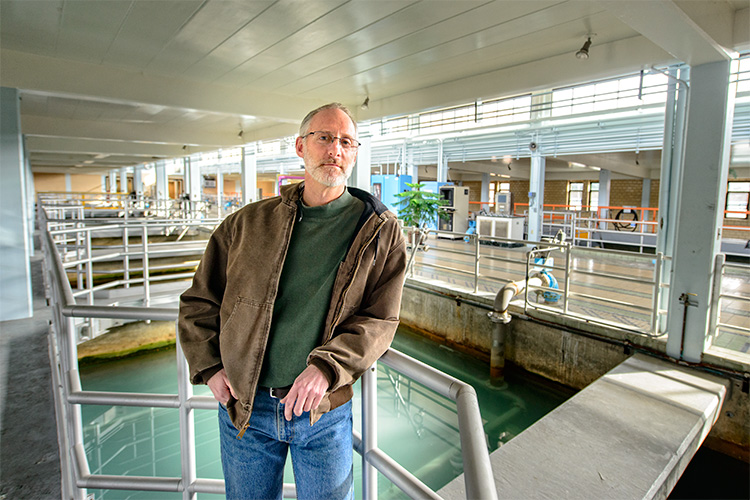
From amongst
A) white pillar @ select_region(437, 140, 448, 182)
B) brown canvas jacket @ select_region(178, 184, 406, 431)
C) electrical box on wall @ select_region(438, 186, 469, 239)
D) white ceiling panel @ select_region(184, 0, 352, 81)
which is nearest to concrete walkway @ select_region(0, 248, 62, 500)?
brown canvas jacket @ select_region(178, 184, 406, 431)

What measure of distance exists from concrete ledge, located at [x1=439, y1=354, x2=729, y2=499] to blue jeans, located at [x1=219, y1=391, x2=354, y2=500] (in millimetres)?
1364

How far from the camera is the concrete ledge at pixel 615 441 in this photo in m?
2.49

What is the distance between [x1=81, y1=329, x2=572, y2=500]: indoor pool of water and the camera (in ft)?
13.7

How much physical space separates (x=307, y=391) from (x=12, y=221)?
5.41 metres

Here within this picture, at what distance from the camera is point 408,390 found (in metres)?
5.96

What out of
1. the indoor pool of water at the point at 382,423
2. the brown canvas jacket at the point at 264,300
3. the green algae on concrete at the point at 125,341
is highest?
the brown canvas jacket at the point at 264,300

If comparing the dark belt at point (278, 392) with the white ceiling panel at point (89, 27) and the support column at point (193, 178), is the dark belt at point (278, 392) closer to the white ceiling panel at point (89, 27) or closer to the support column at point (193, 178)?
the white ceiling panel at point (89, 27)

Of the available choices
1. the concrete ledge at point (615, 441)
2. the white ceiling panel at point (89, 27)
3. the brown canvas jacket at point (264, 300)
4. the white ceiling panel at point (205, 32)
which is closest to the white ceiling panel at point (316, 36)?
the white ceiling panel at point (205, 32)

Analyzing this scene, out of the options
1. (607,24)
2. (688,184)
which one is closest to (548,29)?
(607,24)

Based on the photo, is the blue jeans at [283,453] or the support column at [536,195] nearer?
the blue jeans at [283,453]

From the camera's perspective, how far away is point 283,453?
4.37ft

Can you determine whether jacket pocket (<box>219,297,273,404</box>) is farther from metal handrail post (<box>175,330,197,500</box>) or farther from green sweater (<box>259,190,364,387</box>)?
metal handrail post (<box>175,330,197,500</box>)

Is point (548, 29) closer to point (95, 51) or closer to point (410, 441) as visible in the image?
point (410, 441)

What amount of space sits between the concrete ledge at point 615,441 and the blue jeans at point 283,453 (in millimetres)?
1364
